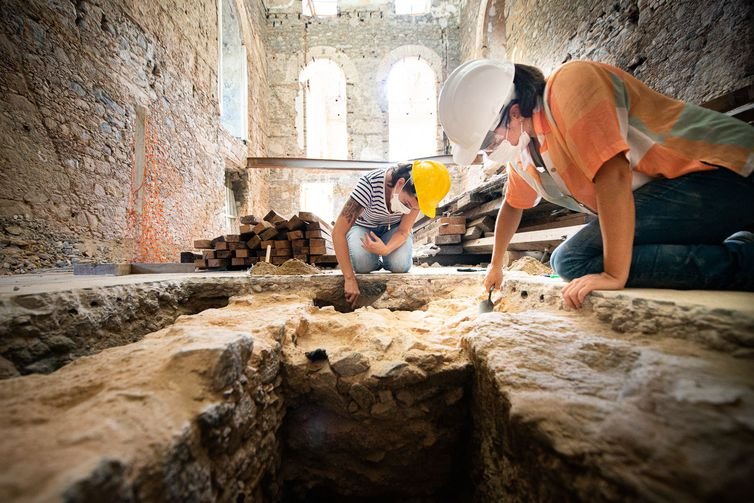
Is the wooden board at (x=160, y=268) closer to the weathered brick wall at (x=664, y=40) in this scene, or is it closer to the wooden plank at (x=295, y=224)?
the wooden plank at (x=295, y=224)

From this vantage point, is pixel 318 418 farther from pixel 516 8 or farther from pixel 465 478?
pixel 516 8

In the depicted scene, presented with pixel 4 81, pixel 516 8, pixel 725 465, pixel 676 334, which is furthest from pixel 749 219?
pixel 516 8

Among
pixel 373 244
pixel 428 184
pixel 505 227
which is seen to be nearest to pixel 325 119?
pixel 373 244

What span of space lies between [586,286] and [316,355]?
129cm

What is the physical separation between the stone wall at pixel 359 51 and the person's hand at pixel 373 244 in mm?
7942

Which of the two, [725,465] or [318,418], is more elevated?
[725,465]

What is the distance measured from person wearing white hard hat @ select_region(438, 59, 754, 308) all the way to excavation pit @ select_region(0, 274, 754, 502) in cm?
21

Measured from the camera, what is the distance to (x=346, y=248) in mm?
2424

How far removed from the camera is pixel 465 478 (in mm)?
1413

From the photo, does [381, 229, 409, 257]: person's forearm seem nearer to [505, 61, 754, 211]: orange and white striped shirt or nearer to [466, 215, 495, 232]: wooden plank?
[505, 61, 754, 211]: orange and white striped shirt

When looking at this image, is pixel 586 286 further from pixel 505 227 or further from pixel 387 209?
pixel 387 209

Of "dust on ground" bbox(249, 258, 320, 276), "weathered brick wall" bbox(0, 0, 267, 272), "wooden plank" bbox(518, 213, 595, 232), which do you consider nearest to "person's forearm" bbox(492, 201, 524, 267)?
"wooden plank" bbox(518, 213, 595, 232)

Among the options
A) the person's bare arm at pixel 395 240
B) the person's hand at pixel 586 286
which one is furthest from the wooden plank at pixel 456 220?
the person's hand at pixel 586 286

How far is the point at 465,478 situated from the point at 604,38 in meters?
4.94
